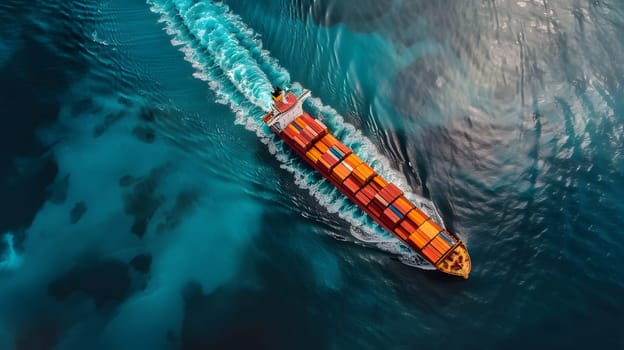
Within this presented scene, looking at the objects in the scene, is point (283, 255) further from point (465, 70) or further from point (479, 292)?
point (465, 70)

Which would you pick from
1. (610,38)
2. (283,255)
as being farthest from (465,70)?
(283,255)

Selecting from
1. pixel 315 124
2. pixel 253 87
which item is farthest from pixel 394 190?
pixel 253 87

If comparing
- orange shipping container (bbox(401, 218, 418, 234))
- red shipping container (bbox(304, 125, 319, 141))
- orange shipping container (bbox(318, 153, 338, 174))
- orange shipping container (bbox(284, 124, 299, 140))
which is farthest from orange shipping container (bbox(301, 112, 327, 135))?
orange shipping container (bbox(401, 218, 418, 234))

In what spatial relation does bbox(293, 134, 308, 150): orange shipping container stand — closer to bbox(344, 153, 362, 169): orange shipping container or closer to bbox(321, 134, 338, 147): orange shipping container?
bbox(321, 134, 338, 147): orange shipping container

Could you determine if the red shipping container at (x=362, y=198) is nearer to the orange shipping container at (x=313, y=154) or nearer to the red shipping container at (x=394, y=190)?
the red shipping container at (x=394, y=190)

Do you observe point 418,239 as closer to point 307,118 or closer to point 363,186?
point 363,186

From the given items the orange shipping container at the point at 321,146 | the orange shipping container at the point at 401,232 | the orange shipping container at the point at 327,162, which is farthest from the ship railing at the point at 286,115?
the orange shipping container at the point at 401,232
